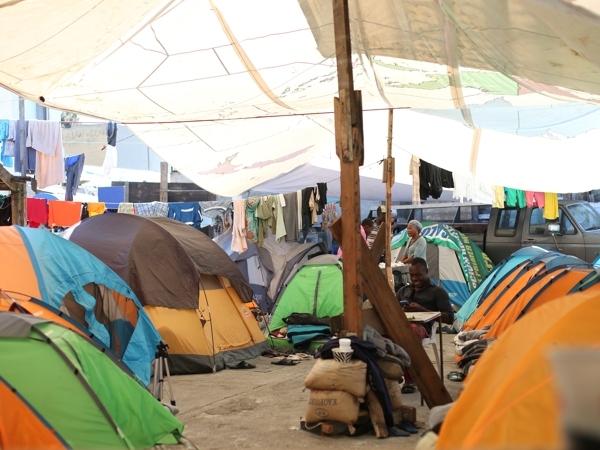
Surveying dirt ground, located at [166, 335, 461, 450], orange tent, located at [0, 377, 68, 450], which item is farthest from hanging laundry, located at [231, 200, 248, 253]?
orange tent, located at [0, 377, 68, 450]

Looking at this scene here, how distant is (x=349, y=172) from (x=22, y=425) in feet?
10.5

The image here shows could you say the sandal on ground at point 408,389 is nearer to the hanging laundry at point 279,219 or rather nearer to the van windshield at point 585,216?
the hanging laundry at point 279,219

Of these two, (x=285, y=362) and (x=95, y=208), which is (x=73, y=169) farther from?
(x=285, y=362)

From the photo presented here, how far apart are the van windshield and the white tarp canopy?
3031 mm

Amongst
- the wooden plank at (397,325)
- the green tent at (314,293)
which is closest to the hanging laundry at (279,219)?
the green tent at (314,293)

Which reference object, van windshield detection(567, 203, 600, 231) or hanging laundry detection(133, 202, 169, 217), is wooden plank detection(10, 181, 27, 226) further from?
van windshield detection(567, 203, 600, 231)

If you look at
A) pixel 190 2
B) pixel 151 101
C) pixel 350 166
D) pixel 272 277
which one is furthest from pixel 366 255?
pixel 272 277

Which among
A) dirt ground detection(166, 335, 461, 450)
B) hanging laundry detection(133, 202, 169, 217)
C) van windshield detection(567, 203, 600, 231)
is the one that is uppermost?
hanging laundry detection(133, 202, 169, 217)

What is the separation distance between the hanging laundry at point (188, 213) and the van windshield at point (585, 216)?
7246 millimetres

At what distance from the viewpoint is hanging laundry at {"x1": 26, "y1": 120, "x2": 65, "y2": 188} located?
→ 41.9ft

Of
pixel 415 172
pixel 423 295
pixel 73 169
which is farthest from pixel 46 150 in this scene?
pixel 423 295

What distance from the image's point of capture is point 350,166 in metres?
6.18

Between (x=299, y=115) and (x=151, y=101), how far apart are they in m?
2.18

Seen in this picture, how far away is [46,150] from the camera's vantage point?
1279 cm
